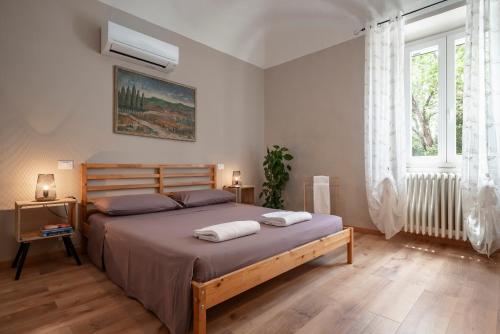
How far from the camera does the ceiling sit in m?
3.37

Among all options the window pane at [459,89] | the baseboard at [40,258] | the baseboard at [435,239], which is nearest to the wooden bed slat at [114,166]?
the baseboard at [40,258]

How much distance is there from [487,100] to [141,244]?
3408mm

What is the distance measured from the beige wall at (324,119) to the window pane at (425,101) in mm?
657

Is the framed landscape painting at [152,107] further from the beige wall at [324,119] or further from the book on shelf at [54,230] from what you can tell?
the beige wall at [324,119]

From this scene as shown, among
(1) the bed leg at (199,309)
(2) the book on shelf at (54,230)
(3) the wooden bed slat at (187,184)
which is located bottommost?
(1) the bed leg at (199,309)

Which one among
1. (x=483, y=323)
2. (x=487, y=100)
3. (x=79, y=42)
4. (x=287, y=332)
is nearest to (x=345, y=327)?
(x=287, y=332)

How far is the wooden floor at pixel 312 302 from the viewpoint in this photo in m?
1.54

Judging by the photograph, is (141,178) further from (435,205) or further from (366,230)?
(435,205)

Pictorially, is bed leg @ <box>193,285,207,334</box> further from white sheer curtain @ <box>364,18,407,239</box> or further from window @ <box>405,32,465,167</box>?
window @ <box>405,32,465,167</box>

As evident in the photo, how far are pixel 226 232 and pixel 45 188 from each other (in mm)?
1909

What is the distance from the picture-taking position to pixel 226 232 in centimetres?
175

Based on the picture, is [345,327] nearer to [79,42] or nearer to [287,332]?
[287,332]

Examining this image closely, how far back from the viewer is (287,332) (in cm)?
148

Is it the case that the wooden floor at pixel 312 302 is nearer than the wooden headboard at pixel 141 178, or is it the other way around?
the wooden floor at pixel 312 302
